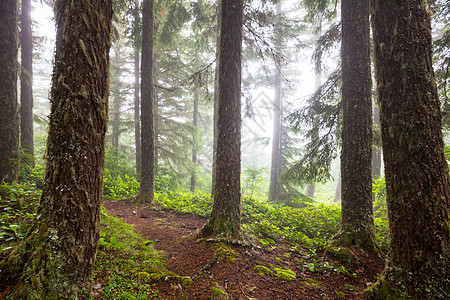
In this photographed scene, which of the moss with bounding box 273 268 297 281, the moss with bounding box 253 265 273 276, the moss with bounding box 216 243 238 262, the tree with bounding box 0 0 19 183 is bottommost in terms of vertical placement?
the moss with bounding box 273 268 297 281

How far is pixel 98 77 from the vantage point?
237 centimetres

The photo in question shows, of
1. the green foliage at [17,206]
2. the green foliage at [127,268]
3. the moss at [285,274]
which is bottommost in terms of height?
the moss at [285,274]

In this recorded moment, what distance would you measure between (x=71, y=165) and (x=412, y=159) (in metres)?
4.07

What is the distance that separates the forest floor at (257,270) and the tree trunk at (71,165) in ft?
3.76

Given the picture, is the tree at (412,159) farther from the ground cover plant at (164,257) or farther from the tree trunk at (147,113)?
the tree trunk at (147,113)

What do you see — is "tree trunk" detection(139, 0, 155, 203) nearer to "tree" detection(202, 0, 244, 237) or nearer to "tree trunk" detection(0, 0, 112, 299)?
"tree" detection(202, 0, 244, 237)

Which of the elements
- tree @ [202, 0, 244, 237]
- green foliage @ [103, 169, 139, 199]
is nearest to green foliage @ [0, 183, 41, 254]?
Result: tree @ [202, 0, 244, 237]

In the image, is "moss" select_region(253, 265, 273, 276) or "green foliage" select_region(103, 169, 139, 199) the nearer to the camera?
"moss" select_region(253, 265, 273, 276)

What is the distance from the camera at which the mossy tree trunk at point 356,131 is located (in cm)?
444

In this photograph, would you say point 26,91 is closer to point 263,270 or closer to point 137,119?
point 137,119

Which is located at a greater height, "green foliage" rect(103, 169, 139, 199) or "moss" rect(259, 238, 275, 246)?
"green foliage" rect(103, 169, 139, 199)

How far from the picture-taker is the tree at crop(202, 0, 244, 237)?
14.5 ft

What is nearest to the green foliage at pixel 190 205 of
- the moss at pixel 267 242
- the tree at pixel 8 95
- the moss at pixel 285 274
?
the moss at pixel 267 242

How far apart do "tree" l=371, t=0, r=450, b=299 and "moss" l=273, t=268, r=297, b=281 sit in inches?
44.9
